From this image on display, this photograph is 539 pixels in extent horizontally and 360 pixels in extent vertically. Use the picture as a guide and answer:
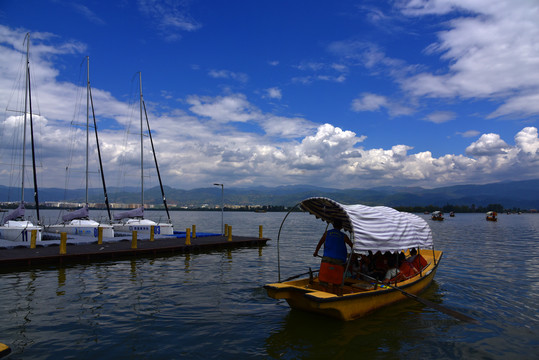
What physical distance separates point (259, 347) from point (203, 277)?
9.49 metres

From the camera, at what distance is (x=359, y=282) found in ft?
41.0

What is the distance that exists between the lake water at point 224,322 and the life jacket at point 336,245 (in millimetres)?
2059

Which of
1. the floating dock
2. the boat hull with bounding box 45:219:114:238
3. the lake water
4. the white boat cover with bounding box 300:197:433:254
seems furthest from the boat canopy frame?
the boat hull with bounding box 45:219:114:238

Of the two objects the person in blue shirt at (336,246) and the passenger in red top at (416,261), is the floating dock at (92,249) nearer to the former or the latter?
the person in blue shirt at (336,246)

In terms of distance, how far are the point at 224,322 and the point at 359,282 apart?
5.00 meters

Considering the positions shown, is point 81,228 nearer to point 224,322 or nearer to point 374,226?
point 224,322

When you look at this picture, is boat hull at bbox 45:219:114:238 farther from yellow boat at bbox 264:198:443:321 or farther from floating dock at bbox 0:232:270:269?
yellow boat at bbox 264:198:443:321

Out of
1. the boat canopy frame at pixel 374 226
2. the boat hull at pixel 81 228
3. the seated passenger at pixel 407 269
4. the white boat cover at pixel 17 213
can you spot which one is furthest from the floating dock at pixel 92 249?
the seated passenger at pixel 407 269

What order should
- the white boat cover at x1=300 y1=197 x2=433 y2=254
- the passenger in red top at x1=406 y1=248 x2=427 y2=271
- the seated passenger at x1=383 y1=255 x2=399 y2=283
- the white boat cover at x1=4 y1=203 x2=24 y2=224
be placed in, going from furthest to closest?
the white boat cover at x1=4 y1=203 x2=24 y2=224
the passenger in red top at x1=406 y1=248 x2=427 y2=271
the seated passenger at x1=383 y1=255 x2=399 y2=283
the white boat cover at x1=300 y1=197 x2=433 y2=254

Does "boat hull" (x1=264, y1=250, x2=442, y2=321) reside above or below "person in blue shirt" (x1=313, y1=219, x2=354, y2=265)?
below

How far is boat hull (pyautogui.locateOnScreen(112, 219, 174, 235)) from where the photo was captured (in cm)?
3744

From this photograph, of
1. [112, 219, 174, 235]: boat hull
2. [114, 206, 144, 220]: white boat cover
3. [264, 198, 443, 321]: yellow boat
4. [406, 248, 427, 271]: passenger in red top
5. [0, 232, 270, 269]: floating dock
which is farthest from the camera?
[114, 206, 144, 220]: white boat cover

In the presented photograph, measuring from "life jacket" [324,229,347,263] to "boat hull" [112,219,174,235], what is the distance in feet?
97.0

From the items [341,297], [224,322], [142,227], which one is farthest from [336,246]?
[142,227]
